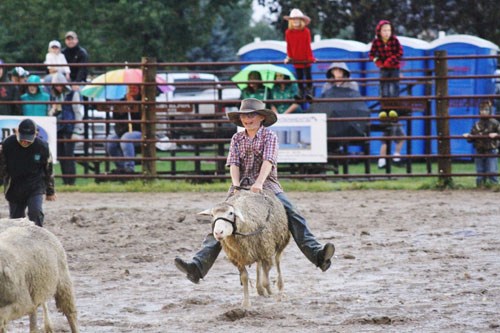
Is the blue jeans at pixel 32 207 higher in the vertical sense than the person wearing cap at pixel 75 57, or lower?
lower

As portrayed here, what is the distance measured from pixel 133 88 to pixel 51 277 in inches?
448

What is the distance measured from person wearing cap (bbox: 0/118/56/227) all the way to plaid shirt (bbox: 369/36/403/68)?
7.75 m

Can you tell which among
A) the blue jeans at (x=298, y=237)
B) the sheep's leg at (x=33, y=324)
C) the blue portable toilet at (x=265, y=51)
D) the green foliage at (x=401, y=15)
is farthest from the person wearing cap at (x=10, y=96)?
the green foliage at (x=401, y=15)

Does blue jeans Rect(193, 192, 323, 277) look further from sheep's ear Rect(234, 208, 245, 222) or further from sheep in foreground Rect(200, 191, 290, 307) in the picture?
sheep's ear Rect(234, 208, 245, 222)

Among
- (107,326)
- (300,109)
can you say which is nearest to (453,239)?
(107,326)

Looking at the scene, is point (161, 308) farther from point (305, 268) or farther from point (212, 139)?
point (212, 139)

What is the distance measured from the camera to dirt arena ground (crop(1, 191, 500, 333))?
8023mm

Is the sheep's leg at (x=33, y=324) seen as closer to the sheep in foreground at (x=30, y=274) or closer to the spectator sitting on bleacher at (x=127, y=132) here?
the sheep in foreground at (x=30, y=274)

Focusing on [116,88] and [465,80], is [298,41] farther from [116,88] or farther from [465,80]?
[465,80]

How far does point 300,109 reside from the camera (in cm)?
1819

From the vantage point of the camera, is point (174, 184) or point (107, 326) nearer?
point (107, 326)

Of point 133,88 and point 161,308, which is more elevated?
point 133,88

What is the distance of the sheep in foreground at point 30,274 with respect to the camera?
6.73m

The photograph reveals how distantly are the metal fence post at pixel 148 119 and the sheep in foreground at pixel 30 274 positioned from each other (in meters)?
10.4
